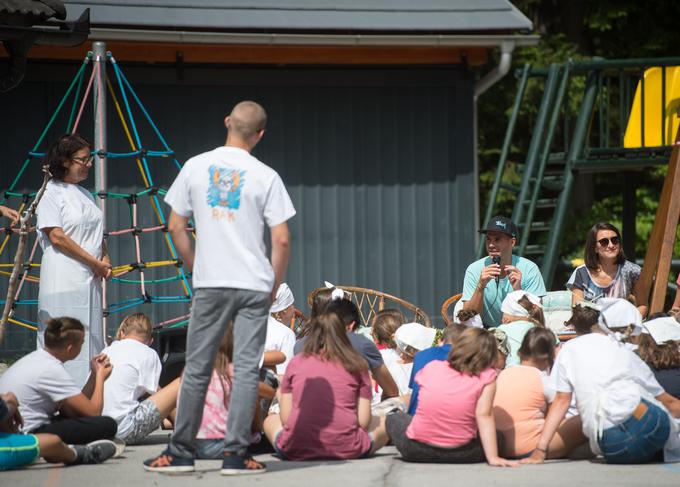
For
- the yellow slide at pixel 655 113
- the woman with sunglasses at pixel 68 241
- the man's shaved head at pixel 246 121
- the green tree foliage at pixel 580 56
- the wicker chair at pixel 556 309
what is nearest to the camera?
the man's shaved head at pixel 246 121

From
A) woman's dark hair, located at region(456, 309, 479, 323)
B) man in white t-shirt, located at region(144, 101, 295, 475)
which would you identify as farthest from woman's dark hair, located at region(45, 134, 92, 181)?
woman's dark hair, located at region(456, 309, 479, 323)

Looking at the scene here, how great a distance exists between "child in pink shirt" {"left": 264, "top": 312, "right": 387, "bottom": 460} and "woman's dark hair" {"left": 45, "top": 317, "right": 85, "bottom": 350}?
118 centimetres

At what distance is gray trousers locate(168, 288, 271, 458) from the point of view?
5.52m

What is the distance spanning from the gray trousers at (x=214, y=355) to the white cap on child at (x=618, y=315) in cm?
210

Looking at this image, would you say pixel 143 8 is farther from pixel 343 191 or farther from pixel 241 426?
pixel 241 426

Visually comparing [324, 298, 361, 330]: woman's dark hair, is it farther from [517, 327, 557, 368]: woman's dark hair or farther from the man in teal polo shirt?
the man in teal polo shirt

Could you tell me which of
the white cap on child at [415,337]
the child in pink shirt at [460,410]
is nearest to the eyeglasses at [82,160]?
the white cap on child at [415,337]

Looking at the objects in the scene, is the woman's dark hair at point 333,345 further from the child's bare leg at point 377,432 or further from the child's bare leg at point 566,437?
the child's bare leg at point 566,437

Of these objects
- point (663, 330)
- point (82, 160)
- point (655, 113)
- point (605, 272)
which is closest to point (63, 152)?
point (82, 160)

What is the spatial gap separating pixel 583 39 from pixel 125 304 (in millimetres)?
10787

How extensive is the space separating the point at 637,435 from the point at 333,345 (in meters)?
1.68

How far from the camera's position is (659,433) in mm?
5965

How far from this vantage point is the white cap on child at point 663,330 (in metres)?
7.13

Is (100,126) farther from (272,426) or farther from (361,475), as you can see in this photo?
(361,475)
